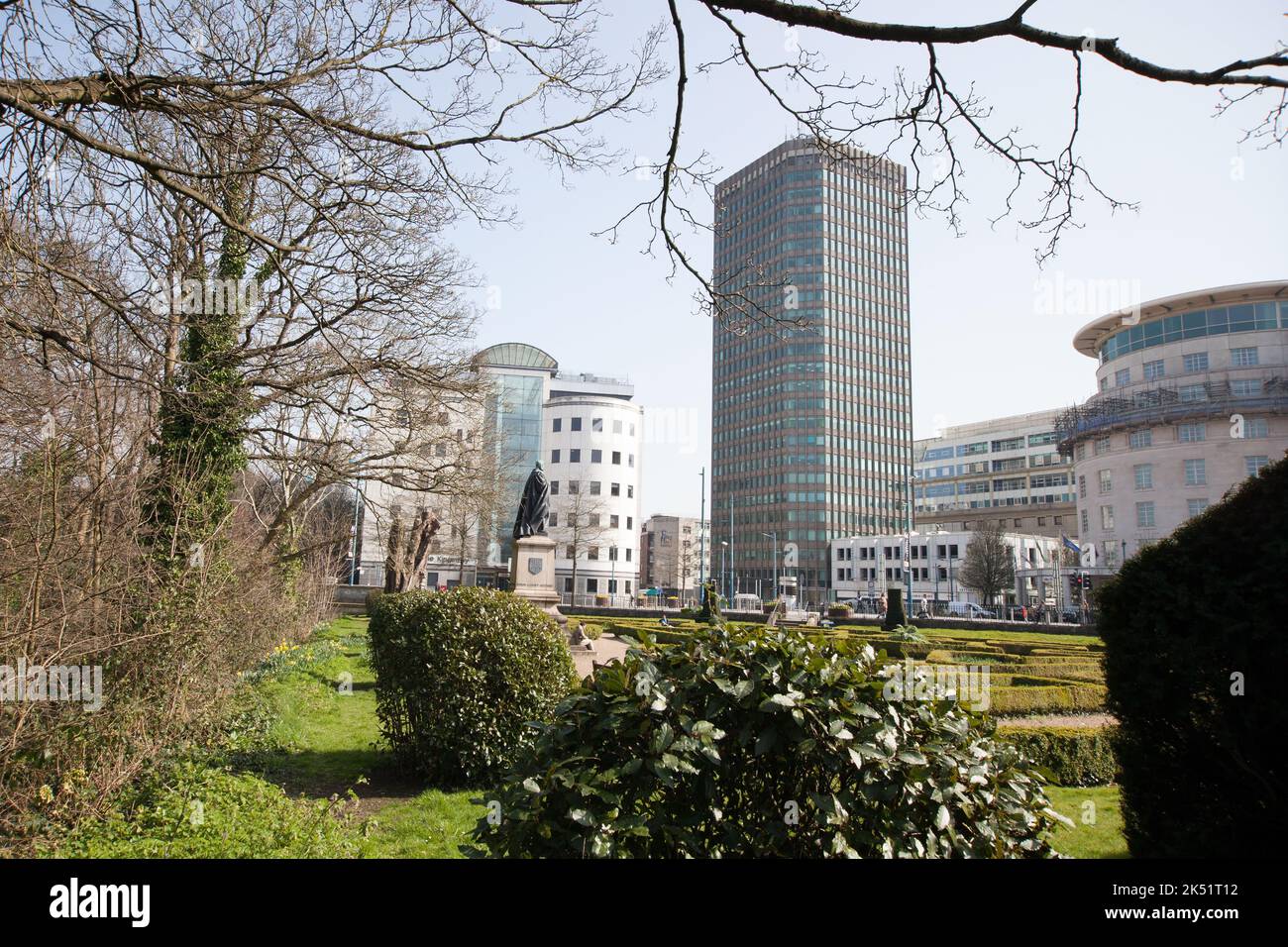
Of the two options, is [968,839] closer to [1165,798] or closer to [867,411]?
[1165,798]

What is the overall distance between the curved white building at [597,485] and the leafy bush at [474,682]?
55.6 meters

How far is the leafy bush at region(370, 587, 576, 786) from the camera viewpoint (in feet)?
24.9

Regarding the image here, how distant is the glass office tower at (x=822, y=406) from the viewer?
346 ft

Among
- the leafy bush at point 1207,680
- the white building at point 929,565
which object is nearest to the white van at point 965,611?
the white building at point 929,565

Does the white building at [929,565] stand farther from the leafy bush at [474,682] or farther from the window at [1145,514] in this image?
the leafy bush at [474,682]

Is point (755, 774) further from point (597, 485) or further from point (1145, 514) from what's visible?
point (597, 485)

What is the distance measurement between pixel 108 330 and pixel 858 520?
11189cm

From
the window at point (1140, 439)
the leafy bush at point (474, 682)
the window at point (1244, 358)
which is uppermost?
the window at point (1244, 358)

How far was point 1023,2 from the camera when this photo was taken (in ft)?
10.7

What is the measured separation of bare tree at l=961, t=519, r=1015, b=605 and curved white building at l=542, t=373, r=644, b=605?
30.7 meters

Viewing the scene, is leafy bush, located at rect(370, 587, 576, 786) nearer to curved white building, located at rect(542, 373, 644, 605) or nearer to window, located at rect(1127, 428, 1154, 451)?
curved white building, located at rect(542, 373, 644, 605)
